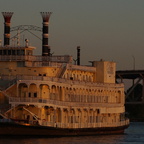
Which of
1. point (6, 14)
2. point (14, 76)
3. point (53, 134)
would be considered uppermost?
point (6, 14)

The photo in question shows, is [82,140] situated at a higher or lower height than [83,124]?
lower

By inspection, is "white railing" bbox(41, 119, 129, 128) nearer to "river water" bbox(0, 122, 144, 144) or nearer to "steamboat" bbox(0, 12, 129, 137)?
"steamboat" bbox(0, 12, 129, 137)

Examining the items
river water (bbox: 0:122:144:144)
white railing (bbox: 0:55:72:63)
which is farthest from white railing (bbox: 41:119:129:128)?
white railing (bbox: 0:55:72:63)

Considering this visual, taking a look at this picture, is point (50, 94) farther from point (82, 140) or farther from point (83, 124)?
point (83, 124)

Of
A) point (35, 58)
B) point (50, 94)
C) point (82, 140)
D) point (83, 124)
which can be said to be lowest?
point (82, 140)

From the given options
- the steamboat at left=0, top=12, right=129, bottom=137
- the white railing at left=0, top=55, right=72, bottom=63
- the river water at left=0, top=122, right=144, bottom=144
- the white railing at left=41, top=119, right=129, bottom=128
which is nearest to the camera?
the river water at left=0, top=122, right=144, bottom=144

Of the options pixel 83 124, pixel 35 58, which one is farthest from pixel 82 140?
pixel 35 58

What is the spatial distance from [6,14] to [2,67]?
6502mm

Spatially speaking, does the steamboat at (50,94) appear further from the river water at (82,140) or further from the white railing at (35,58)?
the river water at (82,140)

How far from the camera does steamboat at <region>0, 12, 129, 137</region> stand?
78250 mm

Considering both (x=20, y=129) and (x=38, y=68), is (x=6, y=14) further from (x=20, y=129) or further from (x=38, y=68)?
(x=20, y=129)

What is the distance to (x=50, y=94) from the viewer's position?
263 feet

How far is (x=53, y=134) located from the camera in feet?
260

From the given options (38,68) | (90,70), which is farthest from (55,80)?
(90,70)
